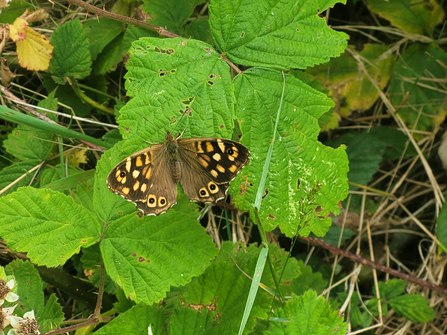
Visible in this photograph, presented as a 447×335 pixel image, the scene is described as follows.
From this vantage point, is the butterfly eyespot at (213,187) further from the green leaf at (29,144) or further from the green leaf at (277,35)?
the green leaf at (29,144)

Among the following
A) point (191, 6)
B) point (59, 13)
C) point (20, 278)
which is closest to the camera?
point (20, 278)

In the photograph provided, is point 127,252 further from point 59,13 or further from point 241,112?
point 59,13

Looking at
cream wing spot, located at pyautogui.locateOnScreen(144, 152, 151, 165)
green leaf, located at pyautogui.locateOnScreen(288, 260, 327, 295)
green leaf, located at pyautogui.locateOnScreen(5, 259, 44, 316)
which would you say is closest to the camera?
cream wing spot, located at pyautogui.locateOnScreen(144, 152, 151, 165)

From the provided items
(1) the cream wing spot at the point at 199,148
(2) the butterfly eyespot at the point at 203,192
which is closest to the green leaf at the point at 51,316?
(2) the butterfly eyespot at the point at 203,192

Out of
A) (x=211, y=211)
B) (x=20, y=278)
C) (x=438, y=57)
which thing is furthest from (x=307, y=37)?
(x=20, y=278)

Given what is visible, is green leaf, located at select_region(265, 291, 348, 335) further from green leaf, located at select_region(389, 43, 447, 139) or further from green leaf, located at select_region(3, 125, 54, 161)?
green leaf, located at select_region(389, 43, 447, 139)

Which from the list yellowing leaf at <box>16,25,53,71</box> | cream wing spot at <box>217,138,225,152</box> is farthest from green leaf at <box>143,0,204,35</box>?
cream wing spot at <box>217,138,225,152</box>
